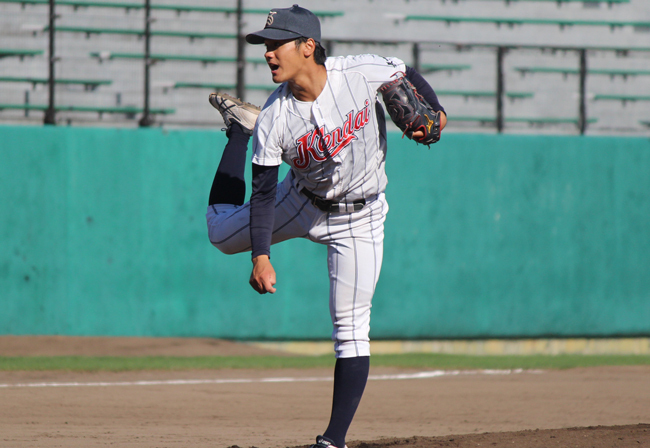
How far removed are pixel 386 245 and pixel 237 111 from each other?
4.77 metres

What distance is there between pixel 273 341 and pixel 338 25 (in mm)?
5412

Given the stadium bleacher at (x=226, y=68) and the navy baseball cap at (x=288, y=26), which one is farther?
the stadium bleacher at (x=226, y=68)

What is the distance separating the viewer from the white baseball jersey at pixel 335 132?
11.0 feet

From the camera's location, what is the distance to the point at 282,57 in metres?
3.24

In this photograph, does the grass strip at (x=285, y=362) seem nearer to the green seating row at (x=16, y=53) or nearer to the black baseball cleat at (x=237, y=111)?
the black baseball cleat at (x=237, y=111)

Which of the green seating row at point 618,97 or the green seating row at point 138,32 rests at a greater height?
the green seating row at point 138,32

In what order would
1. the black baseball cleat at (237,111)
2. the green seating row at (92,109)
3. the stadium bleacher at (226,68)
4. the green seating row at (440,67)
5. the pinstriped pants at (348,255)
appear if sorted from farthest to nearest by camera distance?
the green seating row at (440,67) → the stadium bleacher at (226,68) → the green seating row at (92,109) → the black baseball cleat at (237,111) → the pinstriped pants at (348,255)

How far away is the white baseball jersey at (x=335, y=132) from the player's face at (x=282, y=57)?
0.60 ft

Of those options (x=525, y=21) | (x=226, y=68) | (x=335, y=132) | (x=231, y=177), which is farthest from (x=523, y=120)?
(x=335, y=132)

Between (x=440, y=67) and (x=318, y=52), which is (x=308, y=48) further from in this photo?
(x=440, y=67)

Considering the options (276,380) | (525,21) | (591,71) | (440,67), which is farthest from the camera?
(525,21)

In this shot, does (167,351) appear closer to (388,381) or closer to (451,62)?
(388,381)

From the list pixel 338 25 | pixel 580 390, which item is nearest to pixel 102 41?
pixel 338 25

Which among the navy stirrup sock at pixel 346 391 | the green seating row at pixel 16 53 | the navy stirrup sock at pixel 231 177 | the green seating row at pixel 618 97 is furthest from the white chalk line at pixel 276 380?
the green seating row at pixel 618 97
